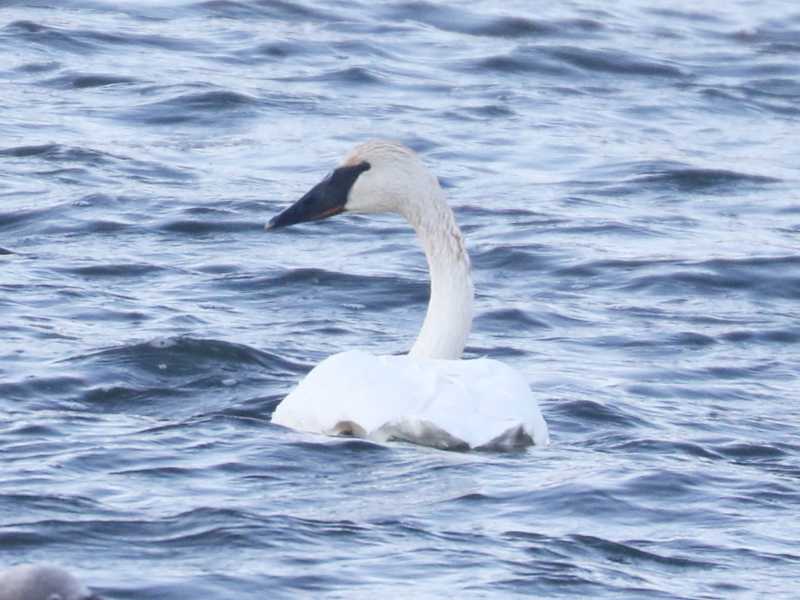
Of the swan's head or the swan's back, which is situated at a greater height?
the swan's head

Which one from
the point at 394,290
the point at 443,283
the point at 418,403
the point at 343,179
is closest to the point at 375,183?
the point at 343,179

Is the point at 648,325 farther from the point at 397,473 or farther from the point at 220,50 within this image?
the point at 220,50

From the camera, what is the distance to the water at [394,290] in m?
7.15

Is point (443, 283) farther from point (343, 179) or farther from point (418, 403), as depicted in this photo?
point (418, 403)

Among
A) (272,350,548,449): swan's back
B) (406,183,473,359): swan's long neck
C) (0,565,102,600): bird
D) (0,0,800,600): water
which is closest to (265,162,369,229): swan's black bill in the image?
(406,183,473,359): swan's long neck

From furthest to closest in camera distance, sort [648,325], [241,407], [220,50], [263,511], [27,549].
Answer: [220,50]
[648,325]
[241,407]
[263,511]
[27,549]

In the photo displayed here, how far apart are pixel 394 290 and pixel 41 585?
701cm

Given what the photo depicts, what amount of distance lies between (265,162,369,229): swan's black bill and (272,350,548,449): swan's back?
1.51m

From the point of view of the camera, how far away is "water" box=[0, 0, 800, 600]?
7.15 meters

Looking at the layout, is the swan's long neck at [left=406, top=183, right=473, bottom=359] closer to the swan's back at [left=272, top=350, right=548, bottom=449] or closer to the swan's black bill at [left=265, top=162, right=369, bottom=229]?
the swan's black bill at [left=265, top=162, right=369, bottom=229]

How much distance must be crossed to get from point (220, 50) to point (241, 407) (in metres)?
9.21

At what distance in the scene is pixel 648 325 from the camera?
11.5 m

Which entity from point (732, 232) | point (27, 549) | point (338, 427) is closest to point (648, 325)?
point (732, 232)

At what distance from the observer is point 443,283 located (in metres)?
9.68
